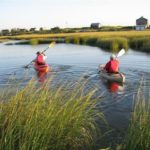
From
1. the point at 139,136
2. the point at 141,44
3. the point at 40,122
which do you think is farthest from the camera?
the point at 141,44

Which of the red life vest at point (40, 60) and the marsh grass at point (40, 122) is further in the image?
the red life vest at point (40, 60)

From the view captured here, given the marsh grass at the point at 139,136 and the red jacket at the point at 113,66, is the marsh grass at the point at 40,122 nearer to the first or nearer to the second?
the marsh grass at the point at 139,136

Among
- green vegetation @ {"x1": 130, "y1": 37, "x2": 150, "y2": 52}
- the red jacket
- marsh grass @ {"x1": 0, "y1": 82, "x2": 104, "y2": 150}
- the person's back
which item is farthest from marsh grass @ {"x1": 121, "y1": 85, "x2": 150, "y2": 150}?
green vegetation @ {"x1": 130, "y1": 37, "x2": 150, "y2": 52}

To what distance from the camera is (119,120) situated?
11.4 m

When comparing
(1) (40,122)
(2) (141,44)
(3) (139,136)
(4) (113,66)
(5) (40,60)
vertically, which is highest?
(1) (40,122)

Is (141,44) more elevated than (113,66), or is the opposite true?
(113,66)

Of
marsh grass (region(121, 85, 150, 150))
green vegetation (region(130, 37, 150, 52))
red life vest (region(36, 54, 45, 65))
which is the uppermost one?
marsh grass (region(121, 85, 150, 150))

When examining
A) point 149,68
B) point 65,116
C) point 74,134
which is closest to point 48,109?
point 65,116

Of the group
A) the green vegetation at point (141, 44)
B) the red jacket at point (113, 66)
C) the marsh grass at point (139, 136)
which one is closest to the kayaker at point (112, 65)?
the red jacket at point (113, 66)

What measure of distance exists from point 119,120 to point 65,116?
4916mm

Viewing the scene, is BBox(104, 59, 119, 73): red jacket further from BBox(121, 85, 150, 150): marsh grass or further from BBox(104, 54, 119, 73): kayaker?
BBox(121, 85, 150, 150): marsh grass

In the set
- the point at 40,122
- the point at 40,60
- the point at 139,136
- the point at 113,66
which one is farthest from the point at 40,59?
the point at 139,136

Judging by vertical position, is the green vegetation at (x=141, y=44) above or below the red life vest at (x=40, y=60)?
below

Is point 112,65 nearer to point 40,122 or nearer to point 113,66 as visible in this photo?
point 113,66
